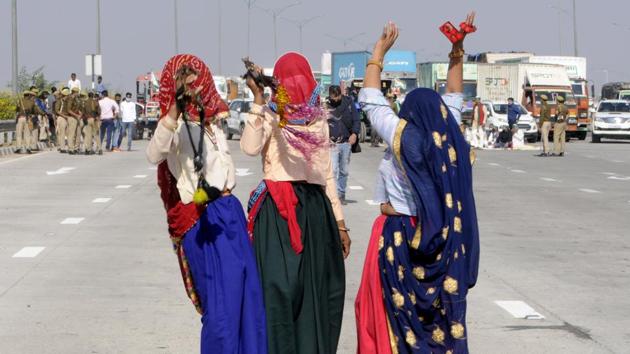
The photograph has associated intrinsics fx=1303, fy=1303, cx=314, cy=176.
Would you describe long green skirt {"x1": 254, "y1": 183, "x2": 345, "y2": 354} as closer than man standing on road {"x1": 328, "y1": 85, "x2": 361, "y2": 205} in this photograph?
Yes

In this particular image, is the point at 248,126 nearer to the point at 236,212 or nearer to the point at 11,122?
the point at 236,212

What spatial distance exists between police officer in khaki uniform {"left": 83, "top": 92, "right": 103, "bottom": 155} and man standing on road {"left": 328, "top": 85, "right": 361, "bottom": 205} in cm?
1754

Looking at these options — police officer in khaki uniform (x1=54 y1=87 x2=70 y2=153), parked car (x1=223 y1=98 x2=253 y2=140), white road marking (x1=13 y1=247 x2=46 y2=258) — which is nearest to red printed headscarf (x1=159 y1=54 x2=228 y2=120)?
white road marking (x1=13 y1=247 x2=46 y2=258)

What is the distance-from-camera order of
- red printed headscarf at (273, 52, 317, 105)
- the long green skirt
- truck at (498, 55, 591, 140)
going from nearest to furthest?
the long green skirt < red printed headscarf at (273, 52, 317, 105) < truck at (498, 55, 591, 140)

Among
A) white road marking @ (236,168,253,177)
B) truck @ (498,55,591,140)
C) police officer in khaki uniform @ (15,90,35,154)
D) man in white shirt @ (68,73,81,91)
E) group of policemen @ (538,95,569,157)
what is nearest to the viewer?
white road marking @ (236,168,253,177)

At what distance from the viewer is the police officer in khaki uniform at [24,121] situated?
33688mm

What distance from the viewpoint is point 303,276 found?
6.71 metres

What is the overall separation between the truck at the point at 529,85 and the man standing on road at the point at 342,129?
3295 centimetres

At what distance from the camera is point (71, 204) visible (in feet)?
60.8

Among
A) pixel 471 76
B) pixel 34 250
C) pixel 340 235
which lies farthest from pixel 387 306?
pixel 471 76

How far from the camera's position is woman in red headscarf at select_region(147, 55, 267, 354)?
6.23 metres

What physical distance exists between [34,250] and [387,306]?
739 centimetres

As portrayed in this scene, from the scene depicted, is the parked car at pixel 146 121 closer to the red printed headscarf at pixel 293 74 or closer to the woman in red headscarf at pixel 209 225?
the red printed headscarf at pixel 293 74

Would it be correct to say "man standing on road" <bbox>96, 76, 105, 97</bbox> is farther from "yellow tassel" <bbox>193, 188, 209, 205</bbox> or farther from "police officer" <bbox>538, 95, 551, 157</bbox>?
"yellow tassel" <bbox>193, 188, 209, 205</bbox>
